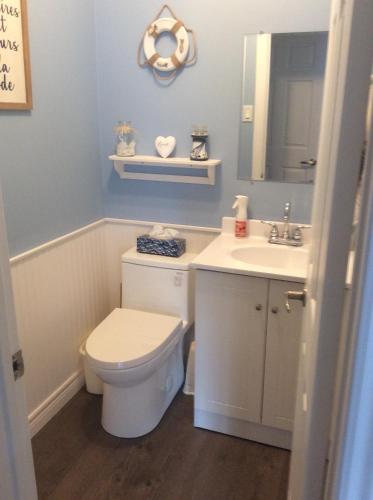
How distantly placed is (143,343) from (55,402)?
24.4 inches

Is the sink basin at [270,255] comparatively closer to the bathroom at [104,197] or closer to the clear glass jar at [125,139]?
the bathroom at [104,197]

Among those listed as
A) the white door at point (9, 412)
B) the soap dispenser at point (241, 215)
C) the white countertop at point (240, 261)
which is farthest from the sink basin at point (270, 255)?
A: the white door at point (9, 412)

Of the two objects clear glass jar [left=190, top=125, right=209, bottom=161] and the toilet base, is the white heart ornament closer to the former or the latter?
clear glass jar [left=190, top=125, right=209, bottom=161]

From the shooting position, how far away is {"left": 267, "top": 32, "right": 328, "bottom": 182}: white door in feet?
6.61

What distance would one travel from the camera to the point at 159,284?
2336 millimetres

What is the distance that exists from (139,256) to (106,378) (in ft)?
2.24

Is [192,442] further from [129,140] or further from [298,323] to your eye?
[129,140]

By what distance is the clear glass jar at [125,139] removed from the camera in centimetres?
238

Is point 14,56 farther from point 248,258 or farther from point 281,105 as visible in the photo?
point 248,258

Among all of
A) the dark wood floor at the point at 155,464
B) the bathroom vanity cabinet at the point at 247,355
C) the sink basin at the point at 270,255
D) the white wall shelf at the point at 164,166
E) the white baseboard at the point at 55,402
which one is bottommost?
the dark wood floor at the point at 155,464

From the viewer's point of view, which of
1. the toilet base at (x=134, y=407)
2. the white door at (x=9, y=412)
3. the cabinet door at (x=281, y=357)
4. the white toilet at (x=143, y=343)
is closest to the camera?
the white door at (x=9, y=412)

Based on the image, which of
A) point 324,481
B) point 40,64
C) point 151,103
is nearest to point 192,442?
point 324,481

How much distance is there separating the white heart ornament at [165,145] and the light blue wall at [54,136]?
0.37m

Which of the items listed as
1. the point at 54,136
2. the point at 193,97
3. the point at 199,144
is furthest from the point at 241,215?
the point at 54,136
